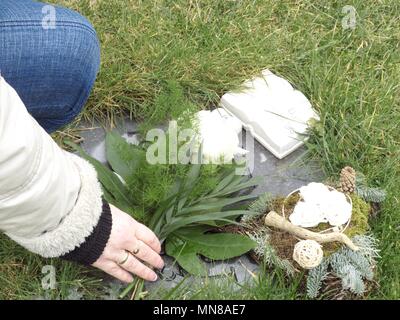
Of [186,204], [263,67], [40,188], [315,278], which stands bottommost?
[315,278]

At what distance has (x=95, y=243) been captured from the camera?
1.49 m

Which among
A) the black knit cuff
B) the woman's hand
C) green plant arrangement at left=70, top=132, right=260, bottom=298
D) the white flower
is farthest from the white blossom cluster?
the black knit cuff

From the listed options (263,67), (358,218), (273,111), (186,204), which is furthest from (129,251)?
(263,67)

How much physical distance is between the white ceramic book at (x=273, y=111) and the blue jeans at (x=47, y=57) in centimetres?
55

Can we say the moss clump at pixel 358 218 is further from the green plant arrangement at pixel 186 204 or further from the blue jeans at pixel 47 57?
the blue jeans at pixel 47 57

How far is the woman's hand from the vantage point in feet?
5.04

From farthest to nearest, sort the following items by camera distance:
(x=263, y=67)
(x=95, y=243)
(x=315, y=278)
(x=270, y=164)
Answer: (x=263, y=67)
(x=270, y=164)
(x=315, y=278)
(x=95, y=243)

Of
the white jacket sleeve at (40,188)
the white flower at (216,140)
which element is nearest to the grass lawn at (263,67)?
the white flower at (216,140)

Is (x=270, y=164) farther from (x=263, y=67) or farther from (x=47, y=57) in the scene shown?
(x=47, y=57)

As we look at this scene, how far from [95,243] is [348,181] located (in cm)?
79

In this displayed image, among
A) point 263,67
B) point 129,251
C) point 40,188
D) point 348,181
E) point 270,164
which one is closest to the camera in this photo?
point 40,188

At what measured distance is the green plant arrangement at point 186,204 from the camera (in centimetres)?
179

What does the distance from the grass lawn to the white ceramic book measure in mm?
57

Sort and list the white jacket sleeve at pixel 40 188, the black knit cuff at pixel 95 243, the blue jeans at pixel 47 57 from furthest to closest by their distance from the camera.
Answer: the blue jeans at pixel 47 57 → the black knit cuff at pixel 95 243 → the white jacket sleeve at pixel 40 188
